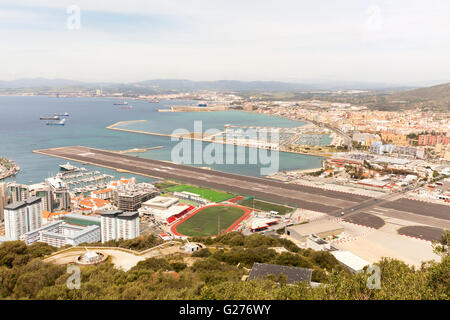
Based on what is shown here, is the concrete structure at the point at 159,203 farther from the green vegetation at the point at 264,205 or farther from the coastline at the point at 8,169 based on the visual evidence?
the coastline at the point at 8,169

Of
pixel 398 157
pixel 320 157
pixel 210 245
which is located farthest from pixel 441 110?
pixel 210 245

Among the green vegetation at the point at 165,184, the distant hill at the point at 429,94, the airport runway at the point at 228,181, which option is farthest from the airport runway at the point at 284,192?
the distant hill at the point at 429,94

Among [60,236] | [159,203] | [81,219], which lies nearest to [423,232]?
[159,203]

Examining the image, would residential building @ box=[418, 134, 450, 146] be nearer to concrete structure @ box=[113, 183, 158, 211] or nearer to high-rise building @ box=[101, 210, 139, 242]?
concrete structure @ box=[113, 183, 158, 211]

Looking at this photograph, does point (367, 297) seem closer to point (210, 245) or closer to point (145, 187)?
point (210, 245)

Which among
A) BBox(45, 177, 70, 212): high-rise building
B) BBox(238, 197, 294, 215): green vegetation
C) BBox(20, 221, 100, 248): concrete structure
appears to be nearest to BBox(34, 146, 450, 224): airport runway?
BBox(238, 197, 294, 215): green vegetation

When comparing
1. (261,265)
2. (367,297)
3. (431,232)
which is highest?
(367,297)
